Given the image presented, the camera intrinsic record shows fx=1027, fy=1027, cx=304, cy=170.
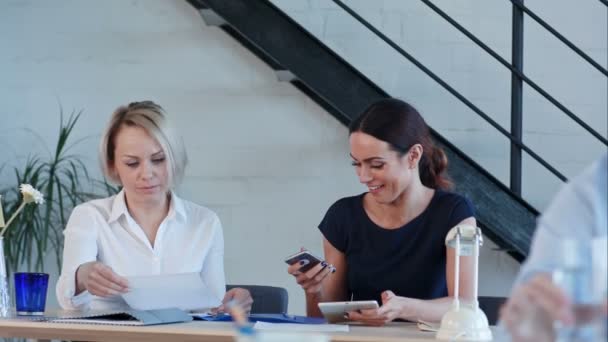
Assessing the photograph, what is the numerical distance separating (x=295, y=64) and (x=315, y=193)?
0.63m

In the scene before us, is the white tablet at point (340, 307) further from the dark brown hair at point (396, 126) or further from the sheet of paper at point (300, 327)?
the dark brown hair at point (396, 126)

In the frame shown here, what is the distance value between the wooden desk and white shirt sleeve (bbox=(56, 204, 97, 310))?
43 centimetres

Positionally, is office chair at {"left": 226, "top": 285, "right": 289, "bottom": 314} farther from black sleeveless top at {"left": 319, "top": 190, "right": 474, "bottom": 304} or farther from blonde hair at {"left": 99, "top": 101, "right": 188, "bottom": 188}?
blonde hair at {"left": 99, "top": 101, "right": 188, "bottom": 188}

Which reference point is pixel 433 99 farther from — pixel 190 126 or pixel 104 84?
pixel 104 84

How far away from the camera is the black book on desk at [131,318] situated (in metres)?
2.50

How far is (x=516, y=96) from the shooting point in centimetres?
378

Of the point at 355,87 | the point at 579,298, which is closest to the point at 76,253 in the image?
the point at 355,87

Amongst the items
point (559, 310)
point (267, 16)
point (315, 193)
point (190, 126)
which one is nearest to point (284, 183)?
point (315, 193)

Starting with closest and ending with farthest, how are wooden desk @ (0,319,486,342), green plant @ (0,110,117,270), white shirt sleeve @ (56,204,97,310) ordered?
wooden desk @ (0,319,486,342) < white shirt sleeve @ (56,204,97,310) < green plant @ (0,110,117,270)

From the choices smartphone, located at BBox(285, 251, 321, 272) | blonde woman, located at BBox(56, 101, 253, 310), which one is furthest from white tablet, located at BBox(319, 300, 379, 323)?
blonde woman, located at BBox(56, 101, 253, 310)

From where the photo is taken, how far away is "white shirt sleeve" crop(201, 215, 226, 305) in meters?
3.25

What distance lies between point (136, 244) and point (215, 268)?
0.27 meters

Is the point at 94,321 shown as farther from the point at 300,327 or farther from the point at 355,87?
the point at 355,87

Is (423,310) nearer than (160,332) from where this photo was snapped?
No
